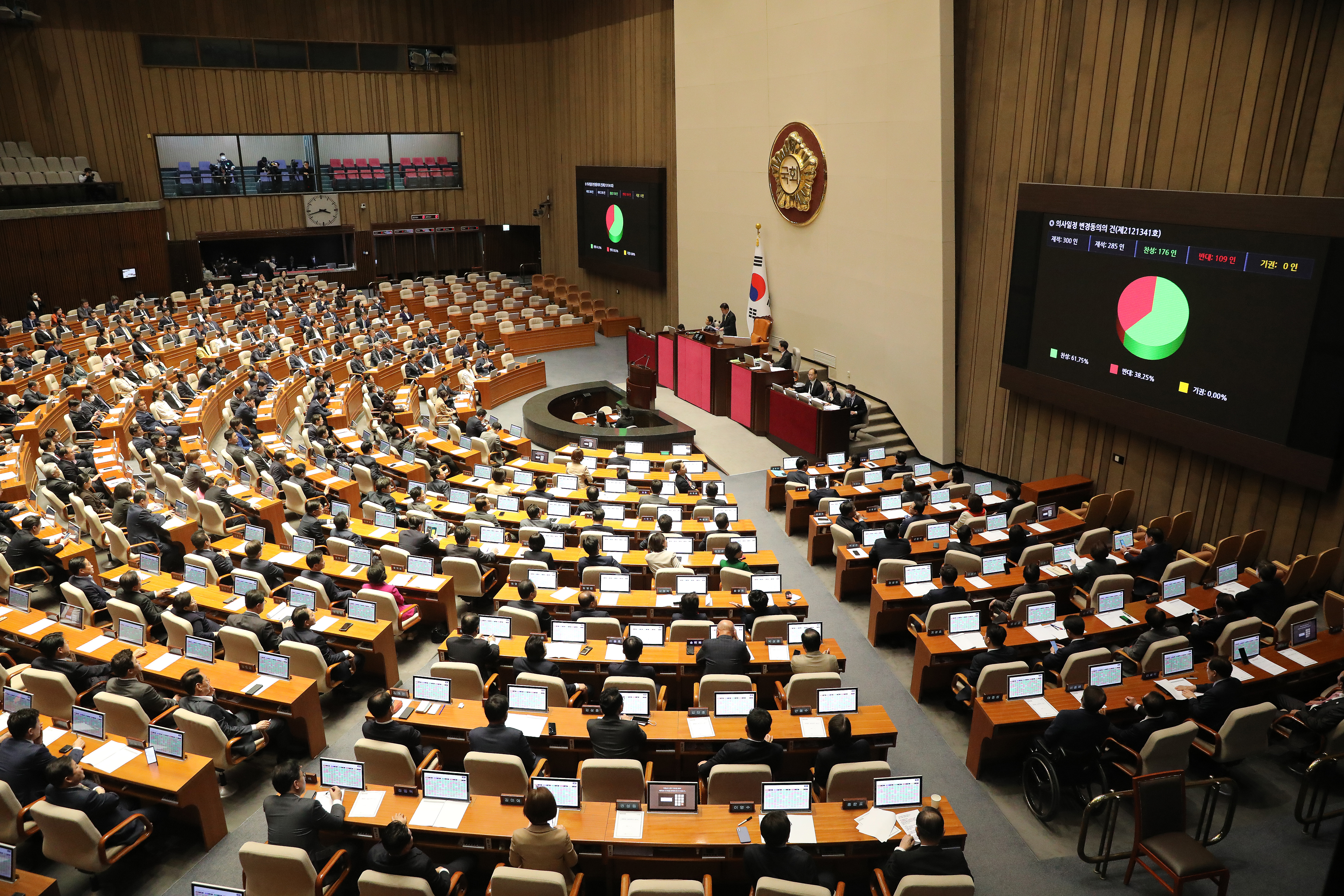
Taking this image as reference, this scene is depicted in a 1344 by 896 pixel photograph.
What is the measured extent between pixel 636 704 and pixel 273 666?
3130mm

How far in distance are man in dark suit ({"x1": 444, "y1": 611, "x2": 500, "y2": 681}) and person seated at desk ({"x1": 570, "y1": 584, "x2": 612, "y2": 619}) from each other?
865mm

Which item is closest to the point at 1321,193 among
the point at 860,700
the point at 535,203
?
the point at 860,700

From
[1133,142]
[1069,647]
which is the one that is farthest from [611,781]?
[1133,142]

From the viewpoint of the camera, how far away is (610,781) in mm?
5852

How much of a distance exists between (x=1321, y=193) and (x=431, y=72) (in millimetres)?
26344

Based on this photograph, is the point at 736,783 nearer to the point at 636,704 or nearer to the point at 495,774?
the point at 636,704

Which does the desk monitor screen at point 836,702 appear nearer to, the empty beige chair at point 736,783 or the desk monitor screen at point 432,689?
the empty beige chair at point 736,783

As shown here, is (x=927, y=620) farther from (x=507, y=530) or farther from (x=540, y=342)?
(x=540, y=342)

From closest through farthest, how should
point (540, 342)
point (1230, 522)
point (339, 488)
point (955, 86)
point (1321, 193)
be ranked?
point (1321, 193), point (1230, 522), point (339, 488), point (955, 86), point (540, 342)

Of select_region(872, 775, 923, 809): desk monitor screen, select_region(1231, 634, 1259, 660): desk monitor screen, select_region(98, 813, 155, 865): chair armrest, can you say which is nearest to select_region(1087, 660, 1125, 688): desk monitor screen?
select_region(1231, 634, 1259, 660): desk monitor screen

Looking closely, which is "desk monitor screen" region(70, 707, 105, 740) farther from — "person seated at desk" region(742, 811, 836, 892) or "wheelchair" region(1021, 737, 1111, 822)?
"wheelchair" region(1021, 737, 1111, 822)

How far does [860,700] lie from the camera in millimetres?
8297

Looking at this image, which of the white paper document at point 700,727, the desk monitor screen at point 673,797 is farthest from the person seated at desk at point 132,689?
the white paper document at point 700,727

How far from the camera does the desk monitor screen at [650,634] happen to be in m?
7.89
